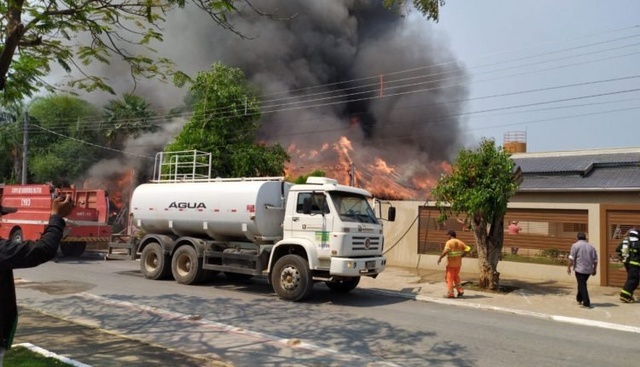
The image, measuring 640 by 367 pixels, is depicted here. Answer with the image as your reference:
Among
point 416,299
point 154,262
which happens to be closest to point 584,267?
point 416,299

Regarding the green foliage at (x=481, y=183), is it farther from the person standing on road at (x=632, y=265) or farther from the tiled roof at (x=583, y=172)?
the tiled roof at (x=583, y=172)

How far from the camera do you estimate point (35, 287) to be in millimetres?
11102

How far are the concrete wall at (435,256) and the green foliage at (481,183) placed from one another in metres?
3.05

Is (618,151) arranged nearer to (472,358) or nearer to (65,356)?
(472,358)

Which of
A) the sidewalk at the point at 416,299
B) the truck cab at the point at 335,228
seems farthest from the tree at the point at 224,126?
the truck cab at the point at 335,228

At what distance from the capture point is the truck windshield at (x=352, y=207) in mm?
10172

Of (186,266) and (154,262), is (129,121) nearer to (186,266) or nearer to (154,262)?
(154,262)

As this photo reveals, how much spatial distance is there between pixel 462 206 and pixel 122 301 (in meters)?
7.35

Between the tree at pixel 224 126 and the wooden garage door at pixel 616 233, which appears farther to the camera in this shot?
the tree at pixel 224 126

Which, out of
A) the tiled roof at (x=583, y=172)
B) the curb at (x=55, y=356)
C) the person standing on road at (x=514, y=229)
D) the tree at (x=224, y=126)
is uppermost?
the tree at (x=224, y=126)

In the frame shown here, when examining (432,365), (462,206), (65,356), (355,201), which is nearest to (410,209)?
(462,206)

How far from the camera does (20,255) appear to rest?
10.2ft

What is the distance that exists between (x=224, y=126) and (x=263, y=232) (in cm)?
980

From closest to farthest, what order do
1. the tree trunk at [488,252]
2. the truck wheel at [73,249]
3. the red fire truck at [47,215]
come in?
the tree trunk at [488,252] < the red fire truck at [47,215] < the truck wheel at [73,249]
